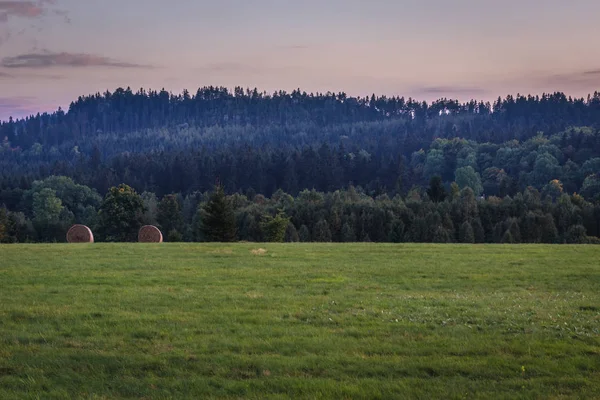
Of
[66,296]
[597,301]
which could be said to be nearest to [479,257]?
[597,301]

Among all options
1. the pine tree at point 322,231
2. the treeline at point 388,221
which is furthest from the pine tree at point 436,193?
the pine tree at point 322,231

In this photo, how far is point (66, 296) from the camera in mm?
18406

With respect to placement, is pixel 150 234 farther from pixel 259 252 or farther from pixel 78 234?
pixel 259 252

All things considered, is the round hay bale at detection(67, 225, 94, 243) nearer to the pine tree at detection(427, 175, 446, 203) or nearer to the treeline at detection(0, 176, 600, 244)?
the treeline at detection(0, 176, 600, 244)

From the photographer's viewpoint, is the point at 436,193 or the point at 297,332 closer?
the point at 297,332

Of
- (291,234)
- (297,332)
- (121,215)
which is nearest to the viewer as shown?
(297,332)

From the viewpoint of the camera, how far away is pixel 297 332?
13836 millimetres

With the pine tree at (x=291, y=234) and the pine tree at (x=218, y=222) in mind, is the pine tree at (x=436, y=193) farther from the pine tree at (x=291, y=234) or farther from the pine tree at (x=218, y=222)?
the pine tree at (x=218, y=222)

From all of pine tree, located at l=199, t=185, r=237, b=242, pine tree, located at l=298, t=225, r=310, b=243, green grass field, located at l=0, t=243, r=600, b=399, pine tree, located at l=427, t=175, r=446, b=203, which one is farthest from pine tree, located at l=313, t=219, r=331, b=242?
green grass field, located at l=0, t=243, r=600, b=399

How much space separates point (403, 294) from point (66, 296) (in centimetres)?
1019

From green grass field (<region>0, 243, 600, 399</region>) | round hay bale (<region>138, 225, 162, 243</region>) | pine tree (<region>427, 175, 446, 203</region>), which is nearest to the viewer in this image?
green grass field (<region>0, 243, 600, 399</region>)

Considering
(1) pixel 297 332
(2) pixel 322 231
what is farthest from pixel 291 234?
(1) pixel 297 332

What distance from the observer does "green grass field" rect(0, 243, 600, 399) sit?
10664mm

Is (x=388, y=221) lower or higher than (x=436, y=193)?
lower
